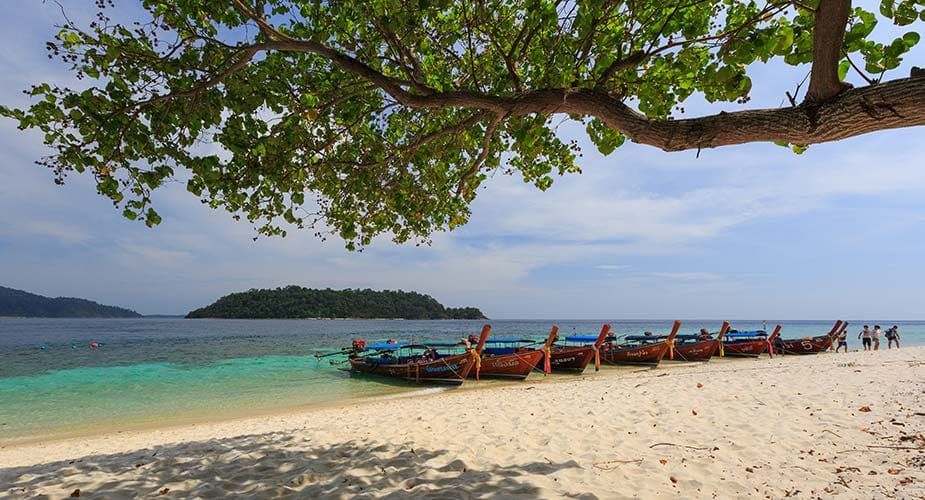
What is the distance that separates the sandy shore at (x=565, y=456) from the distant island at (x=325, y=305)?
142m

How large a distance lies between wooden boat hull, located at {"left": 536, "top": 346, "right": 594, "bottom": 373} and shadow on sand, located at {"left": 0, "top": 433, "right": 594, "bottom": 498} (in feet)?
50.9

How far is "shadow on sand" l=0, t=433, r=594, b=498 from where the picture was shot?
459 cm

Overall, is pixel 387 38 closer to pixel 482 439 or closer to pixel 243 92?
pixel 243 92

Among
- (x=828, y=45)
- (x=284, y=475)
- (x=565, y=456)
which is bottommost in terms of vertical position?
(x=284, y=475)

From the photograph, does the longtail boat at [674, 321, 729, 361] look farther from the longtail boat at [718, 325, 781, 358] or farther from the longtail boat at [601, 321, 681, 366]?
the longtail boat at [718, 325, 781, 358]

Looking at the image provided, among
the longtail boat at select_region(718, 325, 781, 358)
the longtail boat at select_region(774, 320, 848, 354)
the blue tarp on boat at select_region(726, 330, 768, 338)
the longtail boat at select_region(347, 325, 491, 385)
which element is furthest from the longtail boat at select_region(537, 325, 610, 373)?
the longtail boat at select_region(774, 320, 848, 354)

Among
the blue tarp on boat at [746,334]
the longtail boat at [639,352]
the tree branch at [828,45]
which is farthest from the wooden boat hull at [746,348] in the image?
the tree branch at [828,45]

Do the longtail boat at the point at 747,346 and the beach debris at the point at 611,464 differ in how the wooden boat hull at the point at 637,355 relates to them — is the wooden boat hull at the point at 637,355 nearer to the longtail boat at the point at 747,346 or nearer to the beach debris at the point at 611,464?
the longtail boat at the point at 747,346

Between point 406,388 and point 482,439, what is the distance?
38.7ft

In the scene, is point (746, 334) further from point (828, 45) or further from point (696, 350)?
point (828, 45)

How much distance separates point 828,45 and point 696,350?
24235 mm

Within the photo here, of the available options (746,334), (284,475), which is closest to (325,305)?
(746,334)

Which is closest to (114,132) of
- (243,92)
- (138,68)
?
(138,68)

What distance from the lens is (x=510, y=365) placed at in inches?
730
